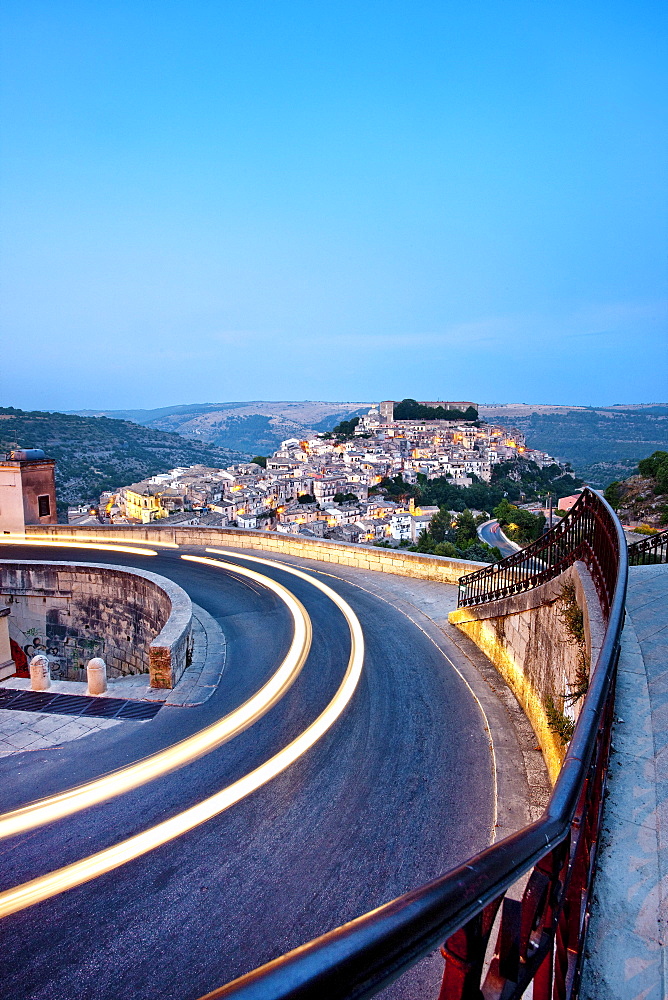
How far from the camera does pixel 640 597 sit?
22.7ft

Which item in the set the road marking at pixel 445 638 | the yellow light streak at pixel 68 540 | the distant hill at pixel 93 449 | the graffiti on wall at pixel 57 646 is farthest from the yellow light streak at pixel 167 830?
the distant hill at pixel 93 449

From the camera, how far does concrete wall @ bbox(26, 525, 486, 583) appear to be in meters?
13.9

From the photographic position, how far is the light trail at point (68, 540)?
19.7m

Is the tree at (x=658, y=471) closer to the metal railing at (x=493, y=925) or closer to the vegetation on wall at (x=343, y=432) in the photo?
the metal railing at (x=493, y=925)

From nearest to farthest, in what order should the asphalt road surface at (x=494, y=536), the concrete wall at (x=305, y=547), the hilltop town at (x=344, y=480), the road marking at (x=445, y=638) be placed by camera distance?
1. the road marking at (x=445, y=638)
2. the concrete wall at (x=305, y=547)
3. the asphalt road surface at (x=494, y=536)
4. the hilltop town at (x=344, y=480)

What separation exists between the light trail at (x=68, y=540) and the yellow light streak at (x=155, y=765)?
41.6ft

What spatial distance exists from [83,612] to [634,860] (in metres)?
14.5

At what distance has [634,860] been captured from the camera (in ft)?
8.63

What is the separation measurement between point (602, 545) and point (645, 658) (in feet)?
4.06

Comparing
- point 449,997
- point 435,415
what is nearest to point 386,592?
point 449,997

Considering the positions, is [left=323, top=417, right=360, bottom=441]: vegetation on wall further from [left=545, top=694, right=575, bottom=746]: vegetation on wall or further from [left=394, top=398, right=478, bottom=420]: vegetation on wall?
[left=545, top=694, right=575, bottom=746]: vegetation on wall

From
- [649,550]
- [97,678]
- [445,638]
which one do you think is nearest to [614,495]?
[649,550]

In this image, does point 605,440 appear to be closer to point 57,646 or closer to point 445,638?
point 445,638

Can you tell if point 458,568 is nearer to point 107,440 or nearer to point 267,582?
point 267,582
